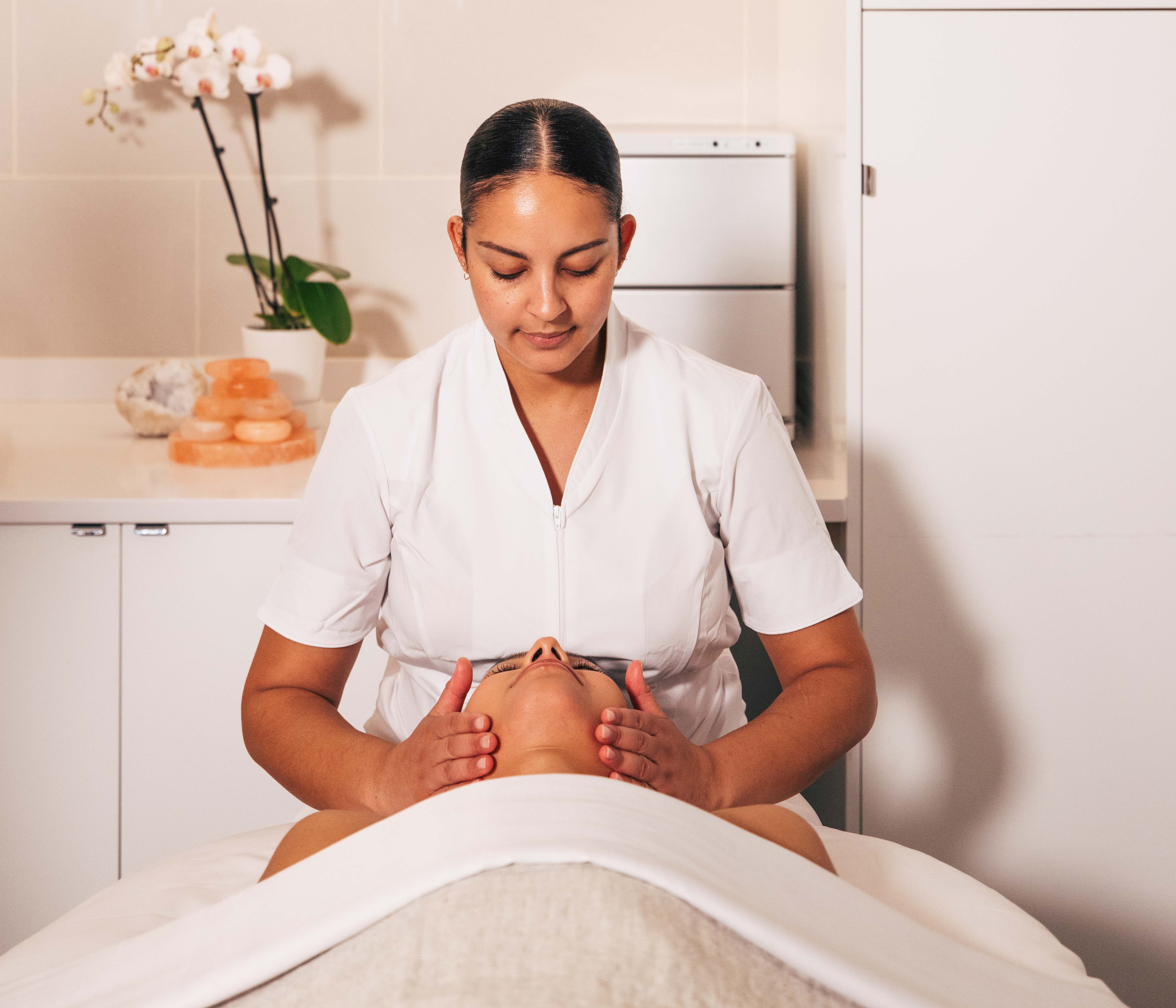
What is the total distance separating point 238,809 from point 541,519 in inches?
31.1

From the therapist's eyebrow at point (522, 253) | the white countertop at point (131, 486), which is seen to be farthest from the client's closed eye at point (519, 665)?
the white countertop at point (131, 486)

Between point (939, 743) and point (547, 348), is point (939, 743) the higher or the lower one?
the lower one

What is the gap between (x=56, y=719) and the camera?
1556 millimetres

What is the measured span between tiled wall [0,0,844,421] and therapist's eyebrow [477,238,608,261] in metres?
1.17

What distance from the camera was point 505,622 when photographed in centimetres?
117

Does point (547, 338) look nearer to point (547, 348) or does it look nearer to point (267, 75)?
point (547, 348)

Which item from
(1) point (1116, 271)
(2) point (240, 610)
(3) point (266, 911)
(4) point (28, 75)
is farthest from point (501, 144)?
(4) point (28, 75)

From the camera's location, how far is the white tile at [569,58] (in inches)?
81.9

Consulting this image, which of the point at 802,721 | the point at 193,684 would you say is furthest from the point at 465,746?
the point at 193,684

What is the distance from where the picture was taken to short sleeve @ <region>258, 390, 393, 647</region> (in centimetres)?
116

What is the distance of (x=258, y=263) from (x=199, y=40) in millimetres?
411

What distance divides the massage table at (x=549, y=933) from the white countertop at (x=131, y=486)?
2.39 ft

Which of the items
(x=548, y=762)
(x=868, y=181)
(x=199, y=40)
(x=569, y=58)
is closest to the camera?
(x=548, y=762)

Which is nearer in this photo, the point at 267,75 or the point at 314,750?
the point at 314,750
